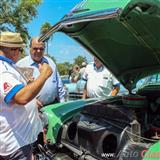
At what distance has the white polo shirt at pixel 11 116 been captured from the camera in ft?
10.9

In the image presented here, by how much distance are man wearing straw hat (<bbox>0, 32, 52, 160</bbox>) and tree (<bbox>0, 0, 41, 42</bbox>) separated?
17.2 meters

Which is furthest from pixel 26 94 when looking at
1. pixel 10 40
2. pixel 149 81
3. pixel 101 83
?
pixel 101 83

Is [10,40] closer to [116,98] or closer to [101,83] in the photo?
[116,98]

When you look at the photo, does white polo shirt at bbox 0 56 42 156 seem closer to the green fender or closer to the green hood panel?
the green hood panel

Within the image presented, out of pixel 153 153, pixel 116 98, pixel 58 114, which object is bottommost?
pixel 153 153

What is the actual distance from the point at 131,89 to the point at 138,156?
1786 mm

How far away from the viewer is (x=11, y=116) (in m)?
3.40

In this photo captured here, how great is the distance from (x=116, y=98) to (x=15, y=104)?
1.34 metres

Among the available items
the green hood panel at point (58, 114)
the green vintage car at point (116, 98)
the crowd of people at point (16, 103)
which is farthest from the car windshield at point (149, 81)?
the crowd of people at point (16, 103)

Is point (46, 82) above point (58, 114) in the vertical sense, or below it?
above

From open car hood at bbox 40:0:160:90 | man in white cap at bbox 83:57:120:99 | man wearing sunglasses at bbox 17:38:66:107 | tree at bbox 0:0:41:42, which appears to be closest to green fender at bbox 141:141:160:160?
open car hood at bbox 40:0:160:90

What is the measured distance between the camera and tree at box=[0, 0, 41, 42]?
20.6 metres

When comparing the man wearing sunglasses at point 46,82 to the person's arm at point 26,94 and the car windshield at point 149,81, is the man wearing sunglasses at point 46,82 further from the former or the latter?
the person's arm at point 26,94

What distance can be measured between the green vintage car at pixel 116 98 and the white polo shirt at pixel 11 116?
576mm
